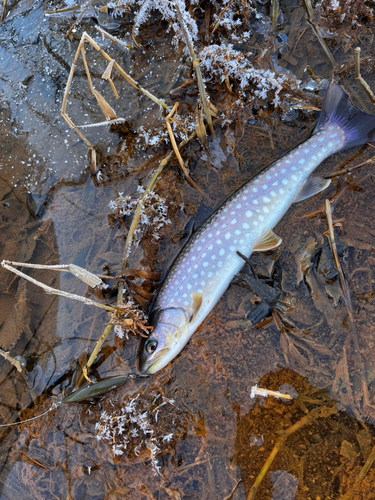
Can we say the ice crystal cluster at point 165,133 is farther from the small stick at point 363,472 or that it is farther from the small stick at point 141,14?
the small stick at point 363,472

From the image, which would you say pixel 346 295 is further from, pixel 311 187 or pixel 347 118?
pixel 347 118

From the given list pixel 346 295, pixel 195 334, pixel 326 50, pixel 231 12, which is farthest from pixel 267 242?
pixel 231 12

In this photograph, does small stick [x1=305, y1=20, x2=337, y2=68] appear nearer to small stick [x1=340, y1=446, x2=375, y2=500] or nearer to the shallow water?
the shallow water

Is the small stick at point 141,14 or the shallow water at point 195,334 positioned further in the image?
the small stick at point 141,14

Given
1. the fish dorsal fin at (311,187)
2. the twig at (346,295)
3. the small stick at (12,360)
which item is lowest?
the twig at (346,295)

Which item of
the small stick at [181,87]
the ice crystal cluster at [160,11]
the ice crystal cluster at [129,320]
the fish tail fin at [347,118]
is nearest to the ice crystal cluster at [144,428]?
the ice crystal cluster at [129,320]

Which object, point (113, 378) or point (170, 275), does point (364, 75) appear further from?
point (113, 378)
